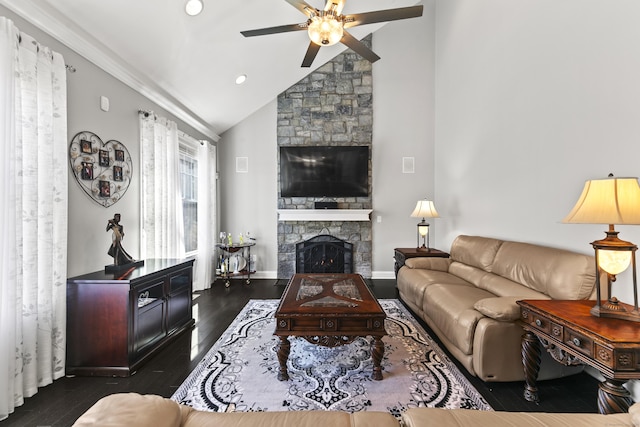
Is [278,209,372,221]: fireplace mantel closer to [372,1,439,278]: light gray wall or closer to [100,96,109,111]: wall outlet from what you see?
[372,1,439,278]: light gray wall

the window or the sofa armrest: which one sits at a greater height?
the window

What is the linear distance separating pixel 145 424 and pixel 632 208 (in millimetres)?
2542

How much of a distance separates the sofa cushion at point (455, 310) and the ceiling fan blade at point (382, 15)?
2681 mm

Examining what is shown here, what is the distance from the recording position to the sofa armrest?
3963 mm

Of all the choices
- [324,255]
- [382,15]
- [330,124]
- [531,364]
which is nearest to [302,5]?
[382,15]

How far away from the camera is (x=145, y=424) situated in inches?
35.2

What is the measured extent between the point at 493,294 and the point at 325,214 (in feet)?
10.0

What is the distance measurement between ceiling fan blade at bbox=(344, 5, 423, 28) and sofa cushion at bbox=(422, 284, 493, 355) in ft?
8.80

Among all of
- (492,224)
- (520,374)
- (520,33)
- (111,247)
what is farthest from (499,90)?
(111,247)

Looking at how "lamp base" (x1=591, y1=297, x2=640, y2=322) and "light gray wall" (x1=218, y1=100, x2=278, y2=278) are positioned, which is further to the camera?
"light gray wall" (x1=218, y1=100, x2=278, y2=278)

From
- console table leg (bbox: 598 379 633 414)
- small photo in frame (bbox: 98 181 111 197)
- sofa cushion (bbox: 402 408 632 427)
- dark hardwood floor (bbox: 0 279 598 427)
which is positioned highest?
small photo in frame (bbox: 98 181 111 197)

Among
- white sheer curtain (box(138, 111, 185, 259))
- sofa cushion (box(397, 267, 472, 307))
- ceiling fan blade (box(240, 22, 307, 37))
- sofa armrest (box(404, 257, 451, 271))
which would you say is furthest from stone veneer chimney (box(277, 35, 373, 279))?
ceiling fan blade (box(240, 22, 307, 37))

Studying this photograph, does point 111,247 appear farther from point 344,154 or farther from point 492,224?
point 492,224

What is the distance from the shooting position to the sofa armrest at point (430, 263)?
396cm
